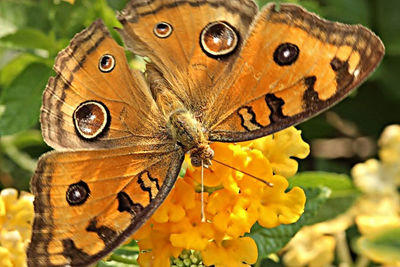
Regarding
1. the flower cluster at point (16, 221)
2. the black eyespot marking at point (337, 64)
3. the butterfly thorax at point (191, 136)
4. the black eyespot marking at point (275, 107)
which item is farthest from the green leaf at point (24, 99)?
the black eyespot marking at point (337, 64)

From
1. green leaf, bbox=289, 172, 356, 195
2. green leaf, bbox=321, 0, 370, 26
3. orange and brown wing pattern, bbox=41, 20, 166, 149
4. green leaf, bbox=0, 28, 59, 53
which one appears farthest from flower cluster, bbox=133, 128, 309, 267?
green leaf, bbox=321, 0, 370, 26

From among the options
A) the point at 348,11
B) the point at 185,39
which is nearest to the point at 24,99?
the point at 185,39

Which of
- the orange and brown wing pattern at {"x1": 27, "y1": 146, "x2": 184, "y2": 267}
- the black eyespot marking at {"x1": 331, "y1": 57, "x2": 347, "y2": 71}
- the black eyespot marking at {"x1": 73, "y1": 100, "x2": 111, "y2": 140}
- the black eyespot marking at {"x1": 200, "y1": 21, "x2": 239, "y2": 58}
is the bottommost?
the orange and brown wing pattern at {"x1": 27, "y1": 146, "x2": 184, "y2": 267}

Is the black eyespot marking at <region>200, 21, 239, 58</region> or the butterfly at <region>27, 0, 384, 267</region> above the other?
the black eyespot marking at <region>200, 21, 239, 58</region>

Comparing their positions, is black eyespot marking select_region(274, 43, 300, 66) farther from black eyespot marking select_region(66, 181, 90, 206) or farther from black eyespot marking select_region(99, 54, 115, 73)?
black eyespot marking select_region(66, 181, 90, 206)

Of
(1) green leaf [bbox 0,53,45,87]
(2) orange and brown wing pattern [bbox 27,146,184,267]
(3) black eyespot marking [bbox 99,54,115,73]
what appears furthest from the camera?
(1) green leaf [bbox 0,53,45,87]

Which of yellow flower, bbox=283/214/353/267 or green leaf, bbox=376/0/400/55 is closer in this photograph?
yellow flower, bbox=283/214/353/267

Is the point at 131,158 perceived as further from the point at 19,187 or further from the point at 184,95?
the point at 19,187

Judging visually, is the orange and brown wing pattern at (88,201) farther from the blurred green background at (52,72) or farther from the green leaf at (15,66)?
the green leaf at (15,66)
